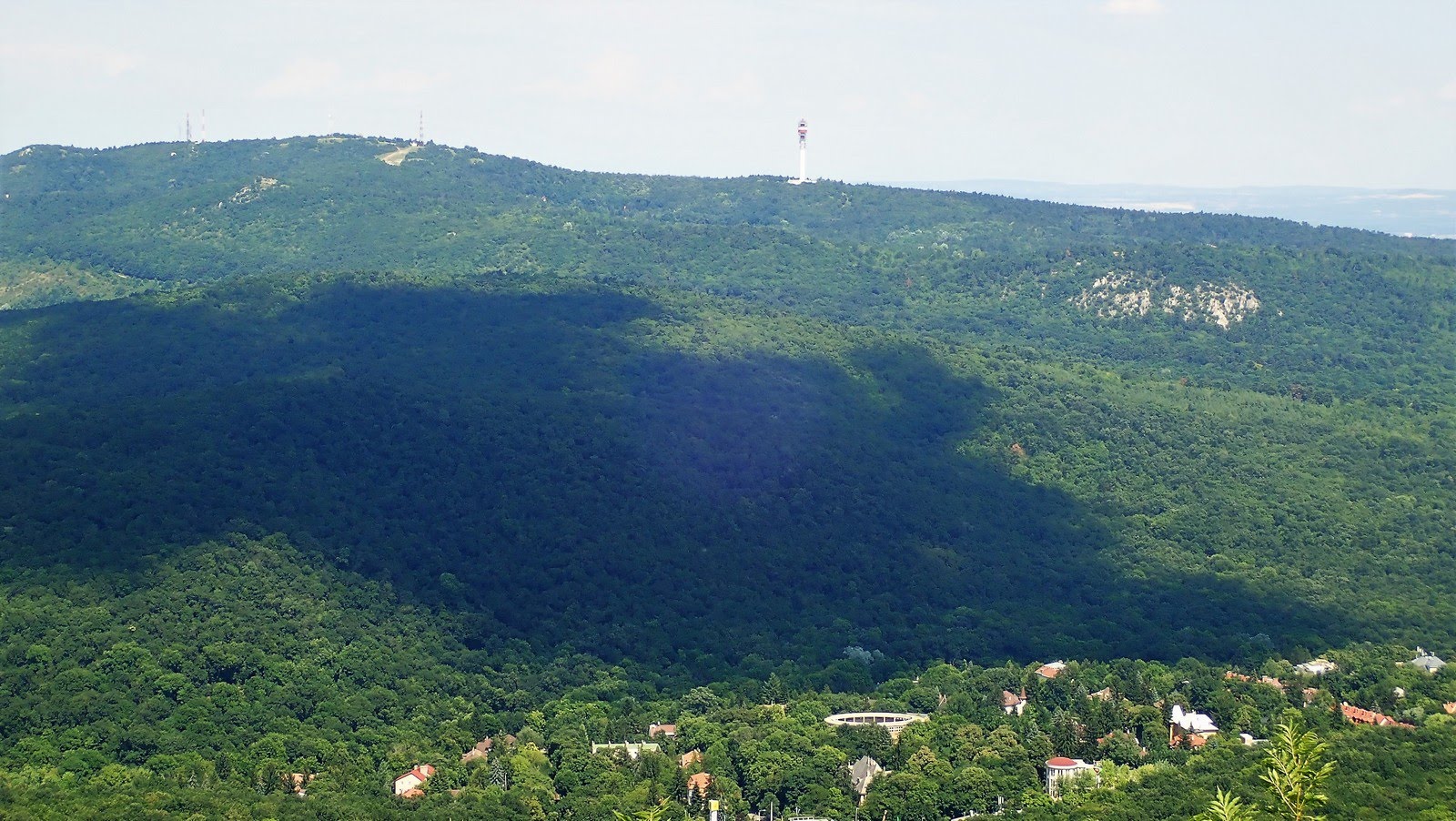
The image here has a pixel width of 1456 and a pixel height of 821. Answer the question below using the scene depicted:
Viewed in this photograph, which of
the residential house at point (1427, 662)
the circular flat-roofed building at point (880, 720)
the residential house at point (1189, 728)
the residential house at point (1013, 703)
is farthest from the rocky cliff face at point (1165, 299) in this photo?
the circular flat-roofed building at point (880, 720)

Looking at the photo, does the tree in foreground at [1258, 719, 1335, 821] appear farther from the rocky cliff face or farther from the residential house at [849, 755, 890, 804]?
the rocky cliff face

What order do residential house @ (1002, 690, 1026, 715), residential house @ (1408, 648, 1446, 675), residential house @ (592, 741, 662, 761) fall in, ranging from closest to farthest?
residential house @ (592, 741, 662, 761) < residential house @ (1002, 690, 1026, 715) < residential house @ (1408, 648, 1446, 675)

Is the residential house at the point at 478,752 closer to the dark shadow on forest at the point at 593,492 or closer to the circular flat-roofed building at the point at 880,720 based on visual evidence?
the dark shadow on forest at the point at 593,492

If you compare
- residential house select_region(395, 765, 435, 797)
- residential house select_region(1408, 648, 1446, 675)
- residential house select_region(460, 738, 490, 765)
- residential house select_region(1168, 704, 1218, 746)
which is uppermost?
residential house select_region(1408, 648, 1446, 675)

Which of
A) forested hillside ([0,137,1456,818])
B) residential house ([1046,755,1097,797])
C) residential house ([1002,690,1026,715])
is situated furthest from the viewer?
residential house ([1002,690,1026,715])

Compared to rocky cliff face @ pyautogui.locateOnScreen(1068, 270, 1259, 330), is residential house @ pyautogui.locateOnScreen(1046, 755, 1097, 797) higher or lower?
lower

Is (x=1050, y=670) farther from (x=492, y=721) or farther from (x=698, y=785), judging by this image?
(x=492, y=721)

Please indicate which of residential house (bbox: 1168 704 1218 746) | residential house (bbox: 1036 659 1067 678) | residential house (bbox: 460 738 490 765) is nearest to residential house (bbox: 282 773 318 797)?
residential house (bbox: 460 738 490 765)

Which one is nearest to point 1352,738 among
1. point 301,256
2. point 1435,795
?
point 1435,795

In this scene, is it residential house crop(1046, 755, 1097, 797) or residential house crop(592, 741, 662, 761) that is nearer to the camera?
residential house crop(1046, 755, 1097, 797)
